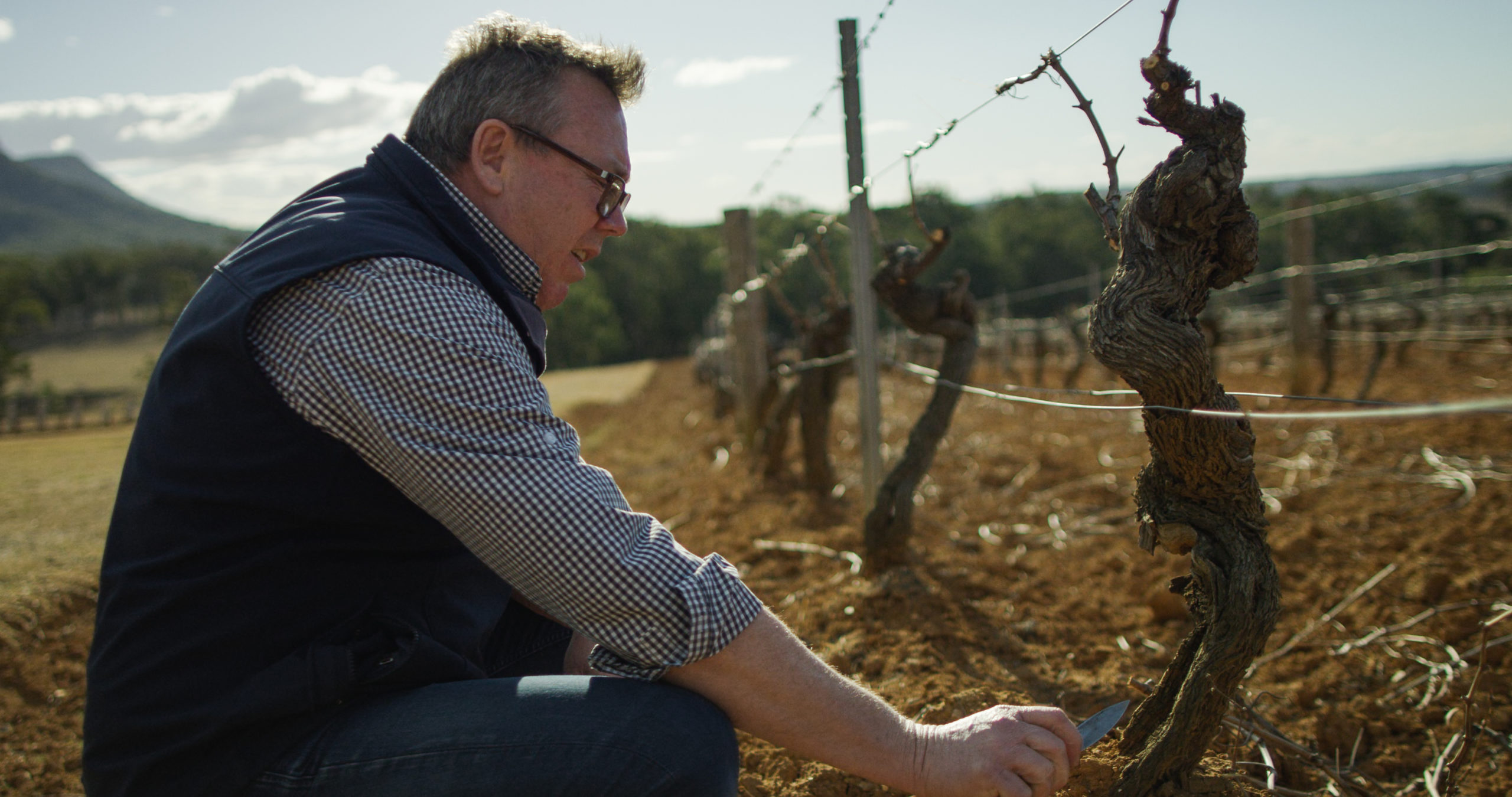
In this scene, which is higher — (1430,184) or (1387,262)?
(1430,184)

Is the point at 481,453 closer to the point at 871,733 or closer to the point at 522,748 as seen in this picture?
the point at 522,748

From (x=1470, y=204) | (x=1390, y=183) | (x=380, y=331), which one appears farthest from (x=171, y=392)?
(x=1390, y=183)

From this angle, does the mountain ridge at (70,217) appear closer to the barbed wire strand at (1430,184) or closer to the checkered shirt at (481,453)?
the barbed wire strand at (1430,184)

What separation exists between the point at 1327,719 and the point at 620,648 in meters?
2.03

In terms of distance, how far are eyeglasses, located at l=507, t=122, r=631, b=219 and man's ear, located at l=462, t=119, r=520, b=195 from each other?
2 centimetres

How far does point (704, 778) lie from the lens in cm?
125

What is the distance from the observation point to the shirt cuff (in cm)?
120

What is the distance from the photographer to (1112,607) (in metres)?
3.35

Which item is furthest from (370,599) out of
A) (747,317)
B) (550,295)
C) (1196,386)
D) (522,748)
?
(747,317)

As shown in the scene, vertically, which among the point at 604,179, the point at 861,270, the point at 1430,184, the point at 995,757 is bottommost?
the point at 995,757

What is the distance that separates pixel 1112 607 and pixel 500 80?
9.29 feet

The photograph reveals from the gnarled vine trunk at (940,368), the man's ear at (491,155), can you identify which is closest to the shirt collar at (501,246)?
the man's ear at (491,155)

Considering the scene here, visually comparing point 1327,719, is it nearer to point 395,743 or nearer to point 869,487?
point 869,487

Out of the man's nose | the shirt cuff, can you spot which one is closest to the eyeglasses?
the man's nose
